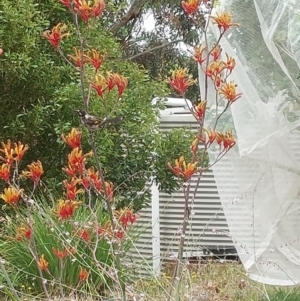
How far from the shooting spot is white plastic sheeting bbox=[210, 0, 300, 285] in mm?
2518

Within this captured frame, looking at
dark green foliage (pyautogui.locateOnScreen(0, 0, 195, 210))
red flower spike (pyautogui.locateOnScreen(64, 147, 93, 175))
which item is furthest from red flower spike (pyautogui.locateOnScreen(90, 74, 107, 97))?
dark green foliage (pyautogui.locateOnScreen(0, 0, 195, 210))

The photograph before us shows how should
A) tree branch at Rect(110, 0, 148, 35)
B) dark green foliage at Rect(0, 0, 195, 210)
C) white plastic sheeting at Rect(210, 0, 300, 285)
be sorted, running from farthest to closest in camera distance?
1. tree branch at Rect(110, 0, 148, 35)
2. dark green foliage at Rect(0, 0, 195, 210)
3. white plastic sheeting at Rect(210, 0, 300, 285)

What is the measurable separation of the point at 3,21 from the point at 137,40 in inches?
219

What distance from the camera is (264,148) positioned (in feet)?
8.54

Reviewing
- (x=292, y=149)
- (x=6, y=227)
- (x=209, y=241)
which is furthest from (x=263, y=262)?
(x=209, y=241)

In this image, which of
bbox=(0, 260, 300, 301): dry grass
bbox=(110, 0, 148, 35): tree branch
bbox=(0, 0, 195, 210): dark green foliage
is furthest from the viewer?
bbox=(110, 0, 148, 35): tree branch

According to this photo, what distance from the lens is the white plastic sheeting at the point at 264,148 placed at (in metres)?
2.52

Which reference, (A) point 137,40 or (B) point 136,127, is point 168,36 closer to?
(A) point 137,40

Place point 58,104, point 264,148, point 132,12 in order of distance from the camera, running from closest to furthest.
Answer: point 264,148, point 58,104, point 132,12

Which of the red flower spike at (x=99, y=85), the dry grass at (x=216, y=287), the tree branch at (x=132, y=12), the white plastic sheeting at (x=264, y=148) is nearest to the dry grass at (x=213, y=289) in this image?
the dry grass at (x=216, y=287)

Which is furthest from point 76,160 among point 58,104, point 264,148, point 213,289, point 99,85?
point 58,104

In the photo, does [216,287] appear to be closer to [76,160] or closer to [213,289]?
[213,289]

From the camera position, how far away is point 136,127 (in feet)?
13.5

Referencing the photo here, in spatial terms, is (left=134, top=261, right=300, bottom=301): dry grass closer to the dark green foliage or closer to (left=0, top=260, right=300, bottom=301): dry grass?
(left=0, top=260, right=300, bottom=301): dry grass
